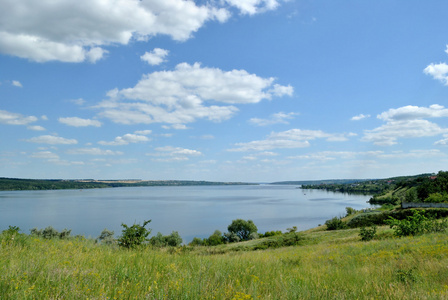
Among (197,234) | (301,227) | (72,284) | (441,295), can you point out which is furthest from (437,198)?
(72,284)

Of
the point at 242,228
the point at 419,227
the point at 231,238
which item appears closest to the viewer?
the point at 419,227

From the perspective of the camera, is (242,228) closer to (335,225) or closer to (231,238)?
(231,238)

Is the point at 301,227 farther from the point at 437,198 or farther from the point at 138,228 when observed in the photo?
the point at 138,228

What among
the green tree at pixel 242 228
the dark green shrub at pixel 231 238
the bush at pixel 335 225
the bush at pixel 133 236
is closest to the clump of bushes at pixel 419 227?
the bush at pixel 133 236

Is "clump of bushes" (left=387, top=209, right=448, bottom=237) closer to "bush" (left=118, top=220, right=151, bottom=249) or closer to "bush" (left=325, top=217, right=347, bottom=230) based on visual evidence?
"bush" (left=118, top=220, right=151, bottom=249)

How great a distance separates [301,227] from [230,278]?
272ft

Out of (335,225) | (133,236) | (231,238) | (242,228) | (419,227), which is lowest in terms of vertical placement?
(231,238)

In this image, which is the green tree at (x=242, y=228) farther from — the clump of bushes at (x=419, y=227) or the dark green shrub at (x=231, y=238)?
the clump of bushes at (x=419, y=227)

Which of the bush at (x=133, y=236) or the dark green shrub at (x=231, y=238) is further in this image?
the dark green shrub at (x=231, y=238)

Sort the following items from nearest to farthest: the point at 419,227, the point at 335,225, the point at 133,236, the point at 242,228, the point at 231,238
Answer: the point at 133,236, the point at 419,227, the point at 335,225, the point at 231,238, the point at 242,228

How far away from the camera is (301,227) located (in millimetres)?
82312

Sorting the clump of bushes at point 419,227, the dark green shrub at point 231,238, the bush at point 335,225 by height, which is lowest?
the dark green shrub at point 231,238

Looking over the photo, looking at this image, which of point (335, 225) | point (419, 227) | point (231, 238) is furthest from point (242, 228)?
point (419, 227)

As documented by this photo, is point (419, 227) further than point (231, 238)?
No
